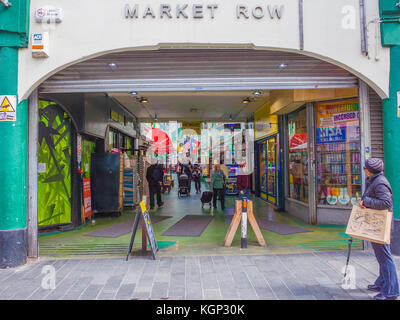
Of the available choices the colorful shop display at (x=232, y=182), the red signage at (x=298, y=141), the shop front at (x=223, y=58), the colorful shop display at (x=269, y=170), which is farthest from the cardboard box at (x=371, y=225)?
the colorful shop display at (x=232, y=182)

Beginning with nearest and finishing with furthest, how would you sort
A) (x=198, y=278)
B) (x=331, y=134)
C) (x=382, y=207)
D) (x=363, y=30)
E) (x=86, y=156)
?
(x=382, y=207) → (x=198, y=278) → (x=363, y=30) → (x=331, y=134) → (x=86, y=156)

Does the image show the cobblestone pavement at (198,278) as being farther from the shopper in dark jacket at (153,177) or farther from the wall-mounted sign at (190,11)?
the shopper in dark jacket at (153,177)

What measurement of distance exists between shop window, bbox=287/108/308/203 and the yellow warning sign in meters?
7.48

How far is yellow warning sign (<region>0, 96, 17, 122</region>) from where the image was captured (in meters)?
5.48

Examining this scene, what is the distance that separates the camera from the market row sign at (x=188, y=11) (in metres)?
5.69

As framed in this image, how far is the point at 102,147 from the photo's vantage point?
35.6ft

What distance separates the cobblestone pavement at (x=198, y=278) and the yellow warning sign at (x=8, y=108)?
2.62 metres

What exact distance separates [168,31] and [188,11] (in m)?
0.52

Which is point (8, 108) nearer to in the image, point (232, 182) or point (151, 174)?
point (151, 174)

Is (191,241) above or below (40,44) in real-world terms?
below

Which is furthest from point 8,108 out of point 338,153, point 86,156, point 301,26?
point 338,153

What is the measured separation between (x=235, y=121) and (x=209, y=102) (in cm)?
499

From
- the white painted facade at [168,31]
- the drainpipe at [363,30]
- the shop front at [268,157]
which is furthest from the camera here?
the shop front at [268,157]

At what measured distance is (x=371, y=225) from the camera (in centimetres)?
411
